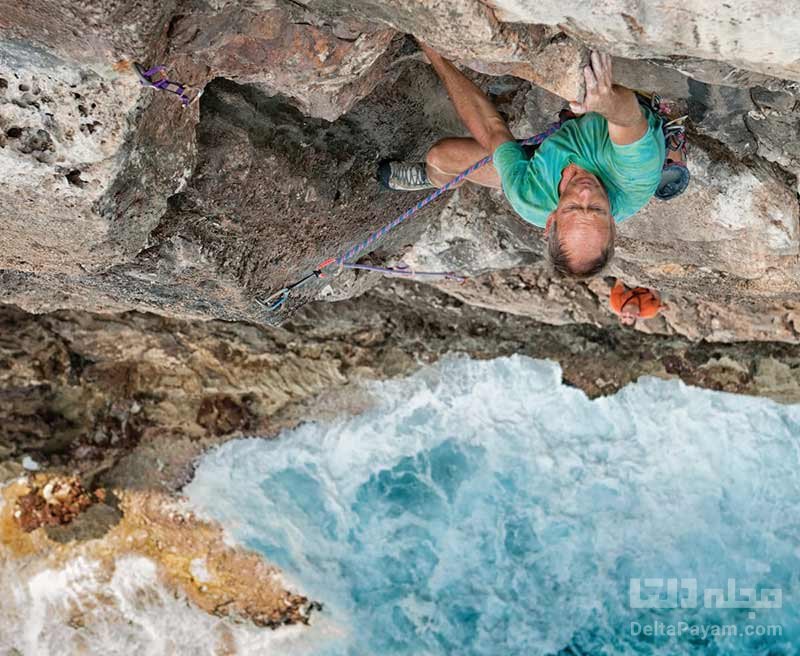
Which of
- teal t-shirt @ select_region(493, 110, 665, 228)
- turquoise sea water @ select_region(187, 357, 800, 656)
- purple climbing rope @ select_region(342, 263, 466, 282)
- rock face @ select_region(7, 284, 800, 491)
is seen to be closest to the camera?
teal t-shirt @ select_region(493, 110, 665, 228)

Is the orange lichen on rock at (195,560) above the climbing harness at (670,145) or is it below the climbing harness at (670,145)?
below

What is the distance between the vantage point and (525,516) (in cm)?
666

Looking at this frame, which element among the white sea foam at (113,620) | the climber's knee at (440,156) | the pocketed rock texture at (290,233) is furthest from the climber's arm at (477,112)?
the white sea foam at (113,620)

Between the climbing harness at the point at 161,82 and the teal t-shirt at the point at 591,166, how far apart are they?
49.4 inches

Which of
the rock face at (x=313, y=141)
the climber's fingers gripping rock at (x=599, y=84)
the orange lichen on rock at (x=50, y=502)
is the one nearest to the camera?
the rock face at (x=313, y=141)

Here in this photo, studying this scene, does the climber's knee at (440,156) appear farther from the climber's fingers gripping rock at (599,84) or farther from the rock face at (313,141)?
the climber's fingers gripping rock at (599,84)

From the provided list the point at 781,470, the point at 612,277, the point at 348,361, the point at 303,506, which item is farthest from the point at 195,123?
the point at 781,470

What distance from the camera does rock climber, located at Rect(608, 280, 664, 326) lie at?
199 inches

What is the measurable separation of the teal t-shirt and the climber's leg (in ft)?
1.15

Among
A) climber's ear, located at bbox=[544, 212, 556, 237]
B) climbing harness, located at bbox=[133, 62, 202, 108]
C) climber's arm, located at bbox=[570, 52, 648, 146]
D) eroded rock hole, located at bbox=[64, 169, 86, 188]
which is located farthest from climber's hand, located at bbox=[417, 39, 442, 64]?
eroded rock hole, located at bbox=[64, 169, 86, 188]

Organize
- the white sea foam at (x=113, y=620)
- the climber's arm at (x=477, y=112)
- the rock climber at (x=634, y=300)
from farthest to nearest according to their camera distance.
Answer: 1. the white sea foam at (x=113, y=620)
2. the rock climber at (x=634, y=300)
3. the climber's arm at (x=477, y=112)

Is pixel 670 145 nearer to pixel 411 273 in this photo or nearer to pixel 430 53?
pixel 430 53

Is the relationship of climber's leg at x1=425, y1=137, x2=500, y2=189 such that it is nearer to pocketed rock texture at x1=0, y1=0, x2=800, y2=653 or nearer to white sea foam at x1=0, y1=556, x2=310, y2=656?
pocketed rock texture at x1=0, y1=0, x2=800, y2=653

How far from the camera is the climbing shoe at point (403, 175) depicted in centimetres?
371
